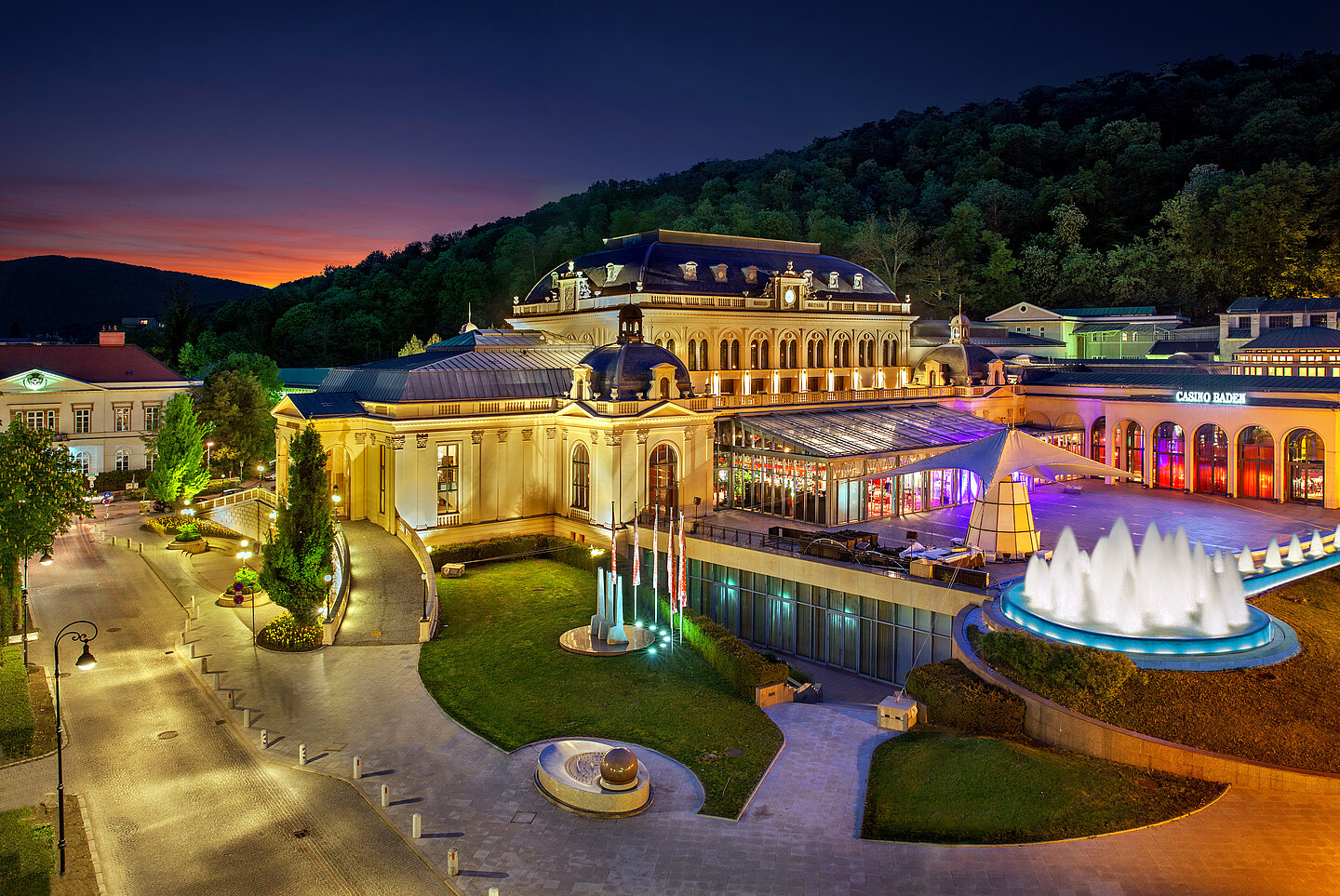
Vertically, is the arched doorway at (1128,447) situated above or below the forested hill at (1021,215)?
below

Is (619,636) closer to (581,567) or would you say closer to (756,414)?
(581,567)

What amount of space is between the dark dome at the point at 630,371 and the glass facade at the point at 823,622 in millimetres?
8704

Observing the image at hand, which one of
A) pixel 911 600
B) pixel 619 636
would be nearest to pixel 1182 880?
pixel 911 600

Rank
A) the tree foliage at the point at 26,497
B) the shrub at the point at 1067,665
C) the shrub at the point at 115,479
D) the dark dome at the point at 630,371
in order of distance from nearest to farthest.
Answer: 1. the shrub at the point at 1067,665
2. the tree foliage at the point at 26,497
3. the dark dome at the point at 630,371
4. the shrub at the point at 115,479

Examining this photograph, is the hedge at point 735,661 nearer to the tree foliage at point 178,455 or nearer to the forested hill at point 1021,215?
the tree foliage at point 178,455

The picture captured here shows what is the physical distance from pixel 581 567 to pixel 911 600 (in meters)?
17.1

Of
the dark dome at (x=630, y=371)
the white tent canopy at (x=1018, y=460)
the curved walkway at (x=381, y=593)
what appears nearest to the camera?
the curved walkway at (x=381, y=593)

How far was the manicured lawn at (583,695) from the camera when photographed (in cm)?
2450

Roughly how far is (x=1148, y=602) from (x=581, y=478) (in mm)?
28052

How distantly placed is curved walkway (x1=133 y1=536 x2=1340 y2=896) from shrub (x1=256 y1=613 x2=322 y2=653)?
6.52m

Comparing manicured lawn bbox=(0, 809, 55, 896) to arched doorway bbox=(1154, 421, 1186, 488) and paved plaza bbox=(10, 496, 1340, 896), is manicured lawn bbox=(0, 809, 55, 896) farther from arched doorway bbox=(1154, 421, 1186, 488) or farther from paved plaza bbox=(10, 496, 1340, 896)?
arched doorway bbox=(1154, 421, 1186, 488)

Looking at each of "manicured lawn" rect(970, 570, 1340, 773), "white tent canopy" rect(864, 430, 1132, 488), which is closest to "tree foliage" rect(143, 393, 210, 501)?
"white tent canopy" rect(864, 430, 1132, 488)

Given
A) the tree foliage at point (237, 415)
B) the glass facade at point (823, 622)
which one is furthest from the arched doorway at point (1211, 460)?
the tree foliage at point (237, 415)

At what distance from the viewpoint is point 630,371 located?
1785 inches
